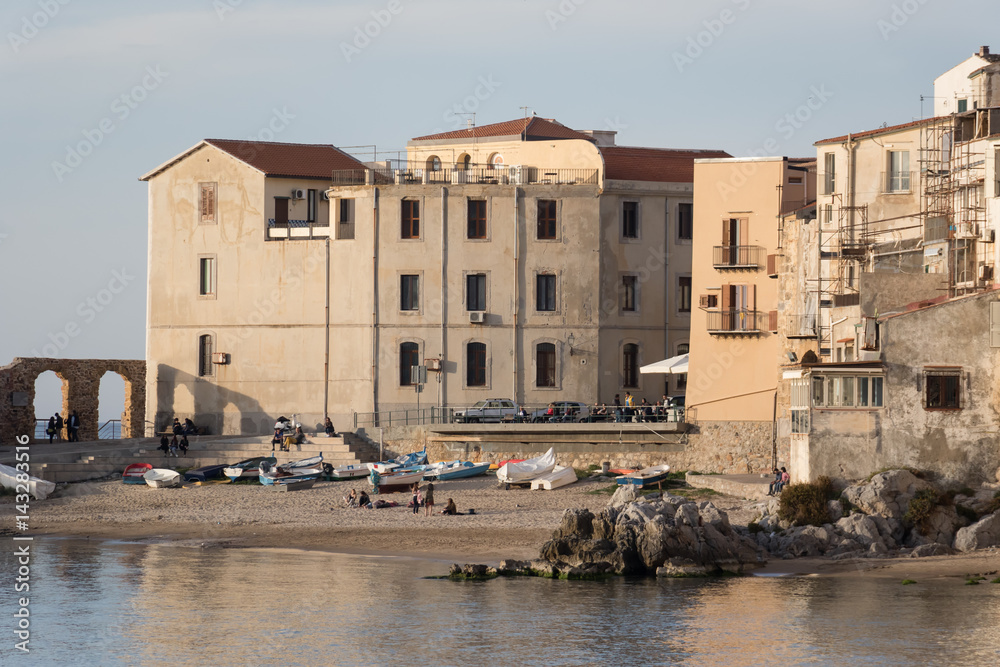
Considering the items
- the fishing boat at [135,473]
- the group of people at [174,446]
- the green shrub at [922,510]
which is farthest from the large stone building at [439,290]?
the green shrub at [922,510]

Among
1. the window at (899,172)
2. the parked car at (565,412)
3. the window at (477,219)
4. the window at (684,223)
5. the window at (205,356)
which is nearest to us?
the window at (899,172)

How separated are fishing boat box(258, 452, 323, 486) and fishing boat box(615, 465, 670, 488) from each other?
410 inches

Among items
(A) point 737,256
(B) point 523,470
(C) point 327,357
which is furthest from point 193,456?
(A) point 737,256

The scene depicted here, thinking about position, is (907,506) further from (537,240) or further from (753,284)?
(537,240)

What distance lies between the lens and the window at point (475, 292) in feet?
184

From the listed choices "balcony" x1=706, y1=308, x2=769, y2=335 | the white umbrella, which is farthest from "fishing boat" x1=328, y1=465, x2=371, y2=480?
"balcony" x1=706, y1=308, x2=769, y2=335

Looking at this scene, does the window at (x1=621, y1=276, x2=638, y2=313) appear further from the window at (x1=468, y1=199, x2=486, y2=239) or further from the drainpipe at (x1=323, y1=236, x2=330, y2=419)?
the drainpipe at (x1=323, y1=236, x2=330, y2=419)

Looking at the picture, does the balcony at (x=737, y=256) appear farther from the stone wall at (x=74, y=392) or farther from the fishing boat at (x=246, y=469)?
the stone wall at (x=74, y=392)

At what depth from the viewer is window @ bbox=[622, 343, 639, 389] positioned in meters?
56.6

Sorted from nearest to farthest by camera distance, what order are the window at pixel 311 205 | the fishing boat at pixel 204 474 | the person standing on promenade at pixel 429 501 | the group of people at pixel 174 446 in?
the person standing on promenade at pixel 429 501 → the fishing boat at pixel 204 474 → the group of people at pixel 174 446 → the window at pixel 311 205

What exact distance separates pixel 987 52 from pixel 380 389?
24.7 meters

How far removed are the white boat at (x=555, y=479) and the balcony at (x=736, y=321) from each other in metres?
7.52

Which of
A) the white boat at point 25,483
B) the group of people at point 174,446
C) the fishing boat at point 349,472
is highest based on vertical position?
the group of people at point 174,446

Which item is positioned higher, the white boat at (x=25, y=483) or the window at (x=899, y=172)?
the window at (x=899, y=172)
